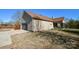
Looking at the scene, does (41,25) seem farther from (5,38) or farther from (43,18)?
(5,38)

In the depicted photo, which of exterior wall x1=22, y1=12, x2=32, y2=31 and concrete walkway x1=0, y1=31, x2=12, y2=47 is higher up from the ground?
exterior wall x1=22, y1=12, x2=32, y2=31

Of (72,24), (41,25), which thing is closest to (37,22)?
(41,25)

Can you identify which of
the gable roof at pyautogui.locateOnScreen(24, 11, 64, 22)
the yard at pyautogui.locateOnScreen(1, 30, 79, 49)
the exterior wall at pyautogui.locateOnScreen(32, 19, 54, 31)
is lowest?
the yard at pyautogui.locateOnScreen(1, 30, 79, 49)

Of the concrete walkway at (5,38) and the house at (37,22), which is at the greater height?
the house at (37,22)

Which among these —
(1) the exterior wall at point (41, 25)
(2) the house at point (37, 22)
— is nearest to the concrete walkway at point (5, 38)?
(2) the house at point (37, 22)

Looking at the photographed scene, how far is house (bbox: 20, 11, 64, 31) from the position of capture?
7.51 feet

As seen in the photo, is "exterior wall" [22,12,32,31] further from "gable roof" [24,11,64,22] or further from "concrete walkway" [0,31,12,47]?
"concrete walkway" [0,31,12,47]

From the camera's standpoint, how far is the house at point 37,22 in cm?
229

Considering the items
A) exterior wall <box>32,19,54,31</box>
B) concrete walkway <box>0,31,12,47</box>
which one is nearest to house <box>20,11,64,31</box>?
exterior wall <box>32,19,54,31</box>

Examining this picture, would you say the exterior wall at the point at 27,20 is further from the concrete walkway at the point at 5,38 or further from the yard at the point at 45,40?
the concrete walkway at the point at 5,38

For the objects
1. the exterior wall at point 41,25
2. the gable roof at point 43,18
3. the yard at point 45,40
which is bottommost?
the yard at point 45,40

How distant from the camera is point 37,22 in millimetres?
2312

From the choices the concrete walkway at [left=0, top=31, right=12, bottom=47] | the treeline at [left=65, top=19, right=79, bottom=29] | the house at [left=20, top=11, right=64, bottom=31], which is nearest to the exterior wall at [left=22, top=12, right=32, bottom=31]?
the house at [left=20, top=11, right=64, bottom=31]
